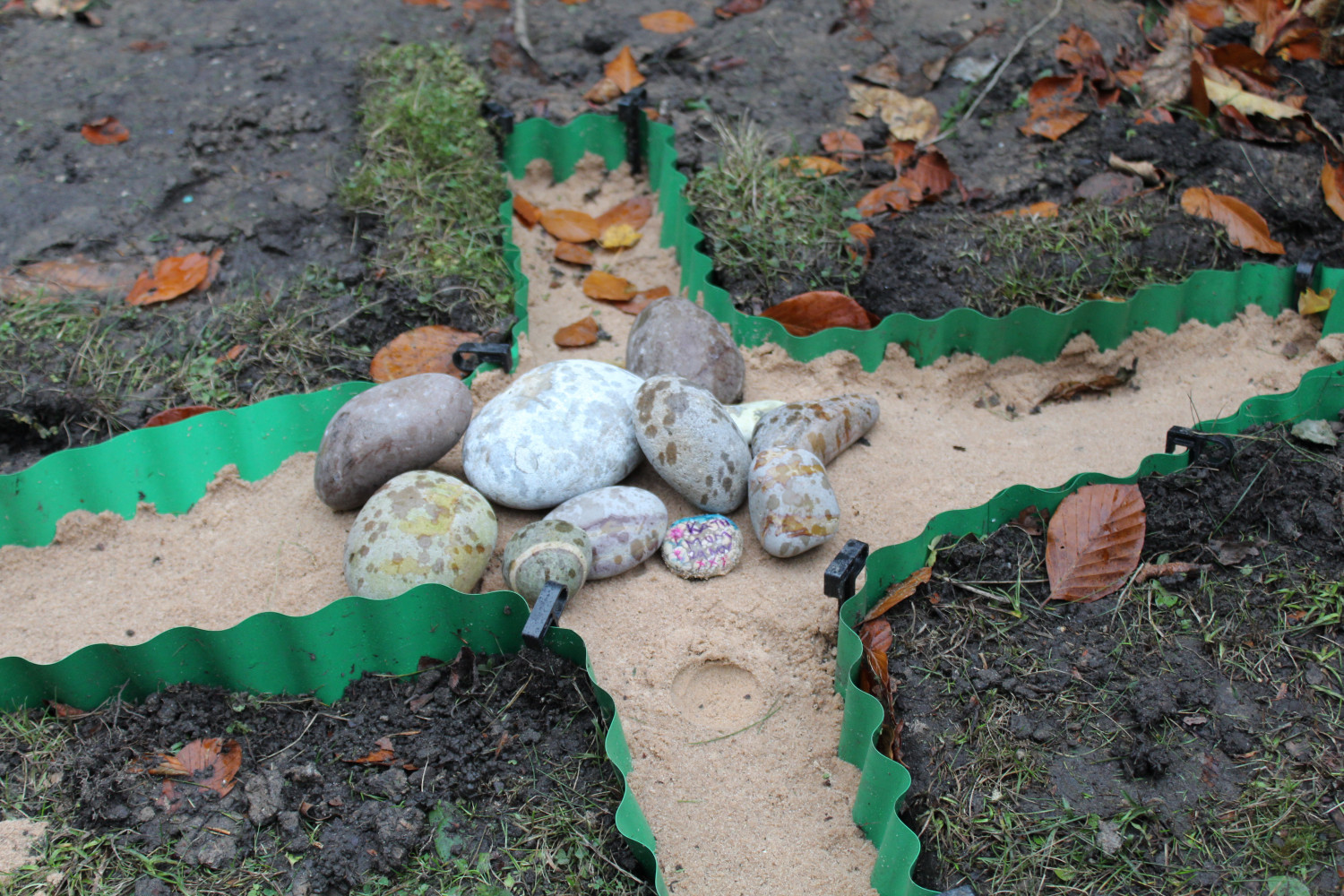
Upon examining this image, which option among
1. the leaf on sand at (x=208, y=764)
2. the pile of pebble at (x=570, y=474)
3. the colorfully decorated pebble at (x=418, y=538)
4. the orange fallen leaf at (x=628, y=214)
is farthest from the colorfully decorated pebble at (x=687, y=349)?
the leaf on sand at (x=208, y=764)

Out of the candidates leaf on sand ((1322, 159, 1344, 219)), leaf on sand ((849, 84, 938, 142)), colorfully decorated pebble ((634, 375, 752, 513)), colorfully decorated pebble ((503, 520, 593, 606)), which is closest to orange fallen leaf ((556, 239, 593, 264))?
colorfully decorated pebble ((634, 375, 752, 513))

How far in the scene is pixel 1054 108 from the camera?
454cm

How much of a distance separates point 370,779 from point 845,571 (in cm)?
125

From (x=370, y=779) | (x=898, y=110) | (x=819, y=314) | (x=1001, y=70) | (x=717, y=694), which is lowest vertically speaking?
(x=717, y=694)

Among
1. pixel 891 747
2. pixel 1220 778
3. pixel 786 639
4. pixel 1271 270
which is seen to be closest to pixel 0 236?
pixel 786 639

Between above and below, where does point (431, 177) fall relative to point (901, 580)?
above

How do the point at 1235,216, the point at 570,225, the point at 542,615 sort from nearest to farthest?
the point at 542,615, the point at 1235,216, the point at 570,225

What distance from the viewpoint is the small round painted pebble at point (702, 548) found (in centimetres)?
284

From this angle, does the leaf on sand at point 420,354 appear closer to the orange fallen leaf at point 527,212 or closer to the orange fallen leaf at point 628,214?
the orange fallen leaf at point 527,212

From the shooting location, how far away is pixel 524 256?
4227mm

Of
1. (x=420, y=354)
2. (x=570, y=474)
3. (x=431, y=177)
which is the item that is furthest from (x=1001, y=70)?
(x=570, y=474)

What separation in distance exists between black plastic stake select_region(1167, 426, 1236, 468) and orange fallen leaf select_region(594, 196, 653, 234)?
242cm

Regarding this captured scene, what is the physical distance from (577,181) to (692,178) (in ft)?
2.14

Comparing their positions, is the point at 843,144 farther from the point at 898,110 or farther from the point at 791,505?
the point at 791,505
